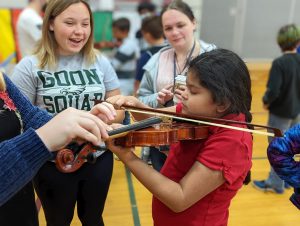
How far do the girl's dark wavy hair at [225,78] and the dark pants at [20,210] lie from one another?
95cm

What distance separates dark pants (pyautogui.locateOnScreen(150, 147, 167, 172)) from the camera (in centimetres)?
237

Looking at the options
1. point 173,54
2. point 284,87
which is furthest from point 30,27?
point 284,87

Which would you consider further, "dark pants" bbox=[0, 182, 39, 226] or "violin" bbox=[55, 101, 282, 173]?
"dark pants" bbox=[0, 182, 39, 226]

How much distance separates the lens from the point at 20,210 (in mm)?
1448

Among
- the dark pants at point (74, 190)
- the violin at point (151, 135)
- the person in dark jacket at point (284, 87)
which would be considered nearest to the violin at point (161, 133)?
the violin at point (151, 135)

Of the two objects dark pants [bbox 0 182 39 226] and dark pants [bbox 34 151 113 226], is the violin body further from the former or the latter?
dark pants [bbox 34 151 113 226]

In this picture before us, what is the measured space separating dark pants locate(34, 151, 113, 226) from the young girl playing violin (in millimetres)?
769

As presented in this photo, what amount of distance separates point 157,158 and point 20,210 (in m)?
1.16

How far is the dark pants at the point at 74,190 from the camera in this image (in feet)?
6.21

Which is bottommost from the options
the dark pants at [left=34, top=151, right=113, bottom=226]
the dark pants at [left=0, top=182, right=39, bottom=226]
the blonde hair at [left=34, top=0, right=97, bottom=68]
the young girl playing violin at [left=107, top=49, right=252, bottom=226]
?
the dark pants at [left=34, top=151, right=113, bottom=226]

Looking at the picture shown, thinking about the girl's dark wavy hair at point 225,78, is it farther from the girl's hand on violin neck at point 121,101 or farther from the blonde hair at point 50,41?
the blonde hair at point 50,41

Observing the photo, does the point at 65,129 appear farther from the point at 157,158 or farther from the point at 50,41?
the point at 157,158

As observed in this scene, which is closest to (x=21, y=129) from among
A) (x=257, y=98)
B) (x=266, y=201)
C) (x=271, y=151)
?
(x=271, y=151)

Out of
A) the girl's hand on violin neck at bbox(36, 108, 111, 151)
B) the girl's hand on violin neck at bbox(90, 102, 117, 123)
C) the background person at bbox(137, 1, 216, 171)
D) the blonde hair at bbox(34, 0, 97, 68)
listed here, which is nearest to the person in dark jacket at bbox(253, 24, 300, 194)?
the background person at bbox(137, 1, 216, 171)
